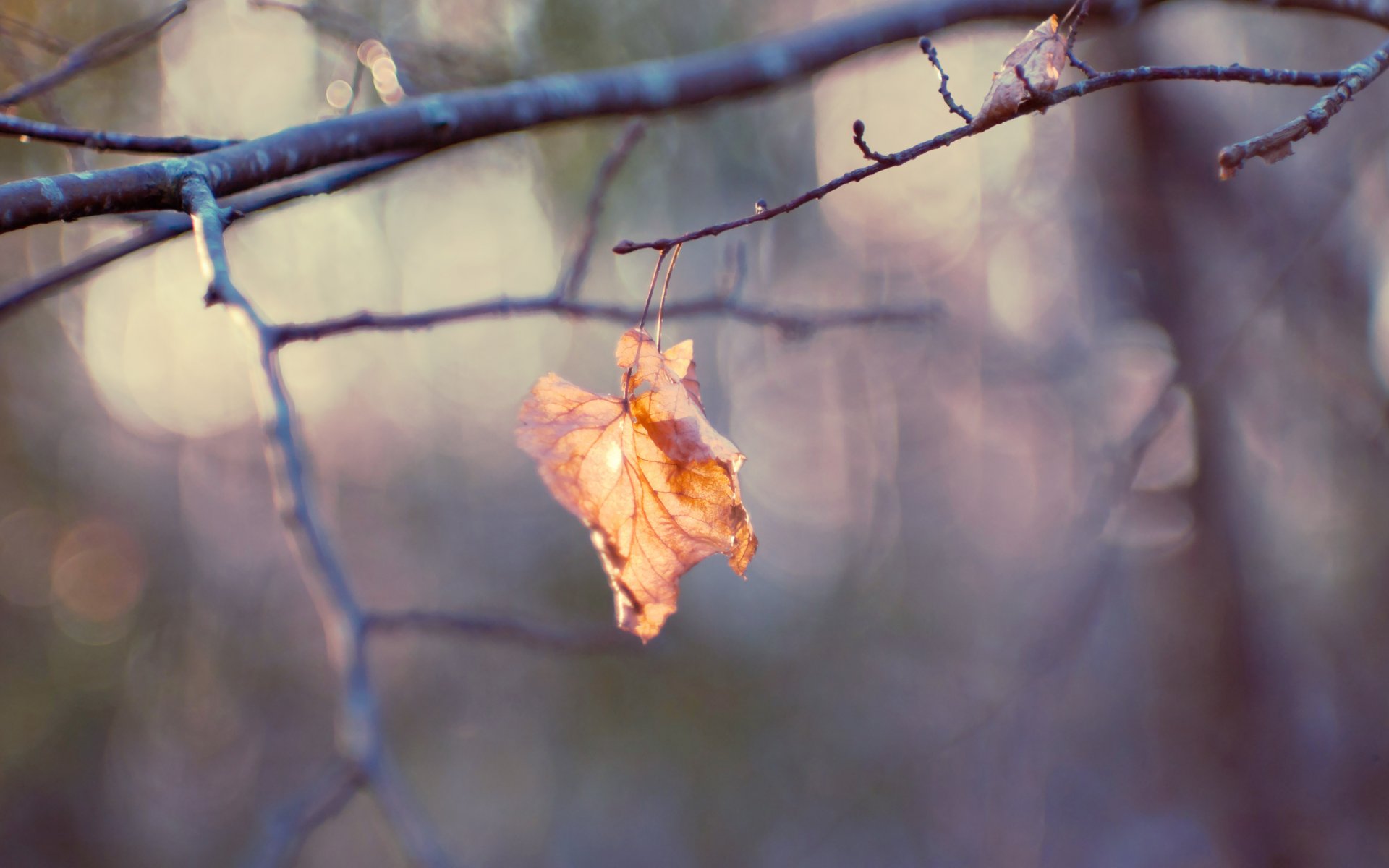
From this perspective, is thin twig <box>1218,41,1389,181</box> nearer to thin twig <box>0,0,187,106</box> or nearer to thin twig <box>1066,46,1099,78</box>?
thin twig <box>1066,46,1099,78</box>

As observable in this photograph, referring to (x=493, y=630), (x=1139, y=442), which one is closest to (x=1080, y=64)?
(x=493, y=630)

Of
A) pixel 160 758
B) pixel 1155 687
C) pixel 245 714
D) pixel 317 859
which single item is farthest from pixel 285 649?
pixel 1155 687

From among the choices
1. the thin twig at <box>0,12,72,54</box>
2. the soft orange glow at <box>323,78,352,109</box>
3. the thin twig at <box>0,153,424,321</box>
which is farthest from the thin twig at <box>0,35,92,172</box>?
the soft orange glow at <box>323,78,352,109</box>

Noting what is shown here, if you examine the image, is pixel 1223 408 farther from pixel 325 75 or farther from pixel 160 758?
pixel 160 758

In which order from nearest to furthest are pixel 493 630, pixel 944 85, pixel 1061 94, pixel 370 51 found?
1. pixel 1061 94
2. pixel 944 85
3. pixel 493 630
4. pixel 370 51

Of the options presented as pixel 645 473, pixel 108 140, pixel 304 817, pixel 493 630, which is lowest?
pixel 304 817

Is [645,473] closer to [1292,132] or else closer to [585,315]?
[585,315]

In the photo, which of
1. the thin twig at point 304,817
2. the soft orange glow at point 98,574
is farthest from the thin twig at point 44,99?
the soft orange glow at point 98,574
